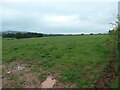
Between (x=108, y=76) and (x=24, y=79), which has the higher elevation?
(x=108, y=76)

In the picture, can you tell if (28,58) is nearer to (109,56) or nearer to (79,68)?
(79,68)

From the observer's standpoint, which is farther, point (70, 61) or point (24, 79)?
point (70, 61)

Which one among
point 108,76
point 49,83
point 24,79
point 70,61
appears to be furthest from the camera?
point 70,61

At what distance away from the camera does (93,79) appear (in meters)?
8.46

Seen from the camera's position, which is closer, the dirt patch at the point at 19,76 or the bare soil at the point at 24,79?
the bare soil at the point at 24,79

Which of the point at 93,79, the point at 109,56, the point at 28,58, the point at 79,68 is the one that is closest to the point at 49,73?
the point at 79,68

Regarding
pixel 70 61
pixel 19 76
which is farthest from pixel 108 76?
pixel 19 76

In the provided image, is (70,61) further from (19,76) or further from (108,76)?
(19,76)

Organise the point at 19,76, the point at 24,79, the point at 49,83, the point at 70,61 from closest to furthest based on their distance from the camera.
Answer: the point at 49,83
the point at 24,79
the point at 19,76
the point at 70,61

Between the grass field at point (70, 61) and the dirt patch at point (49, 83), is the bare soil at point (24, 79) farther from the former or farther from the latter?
the grass field at point (70, 61)

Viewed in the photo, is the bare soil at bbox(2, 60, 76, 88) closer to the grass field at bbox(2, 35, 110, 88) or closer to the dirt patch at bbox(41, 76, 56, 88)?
the dirt patch at bbox(41, 76, 56, 88)

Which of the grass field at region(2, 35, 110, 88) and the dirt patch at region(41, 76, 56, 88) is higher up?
the grass field at region(2, 35, 110, 88)

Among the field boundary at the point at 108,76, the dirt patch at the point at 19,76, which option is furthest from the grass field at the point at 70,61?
the dirt patch at the point at 19,76

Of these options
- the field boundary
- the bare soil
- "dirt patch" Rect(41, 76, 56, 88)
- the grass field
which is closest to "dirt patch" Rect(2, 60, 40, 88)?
the bare soil
